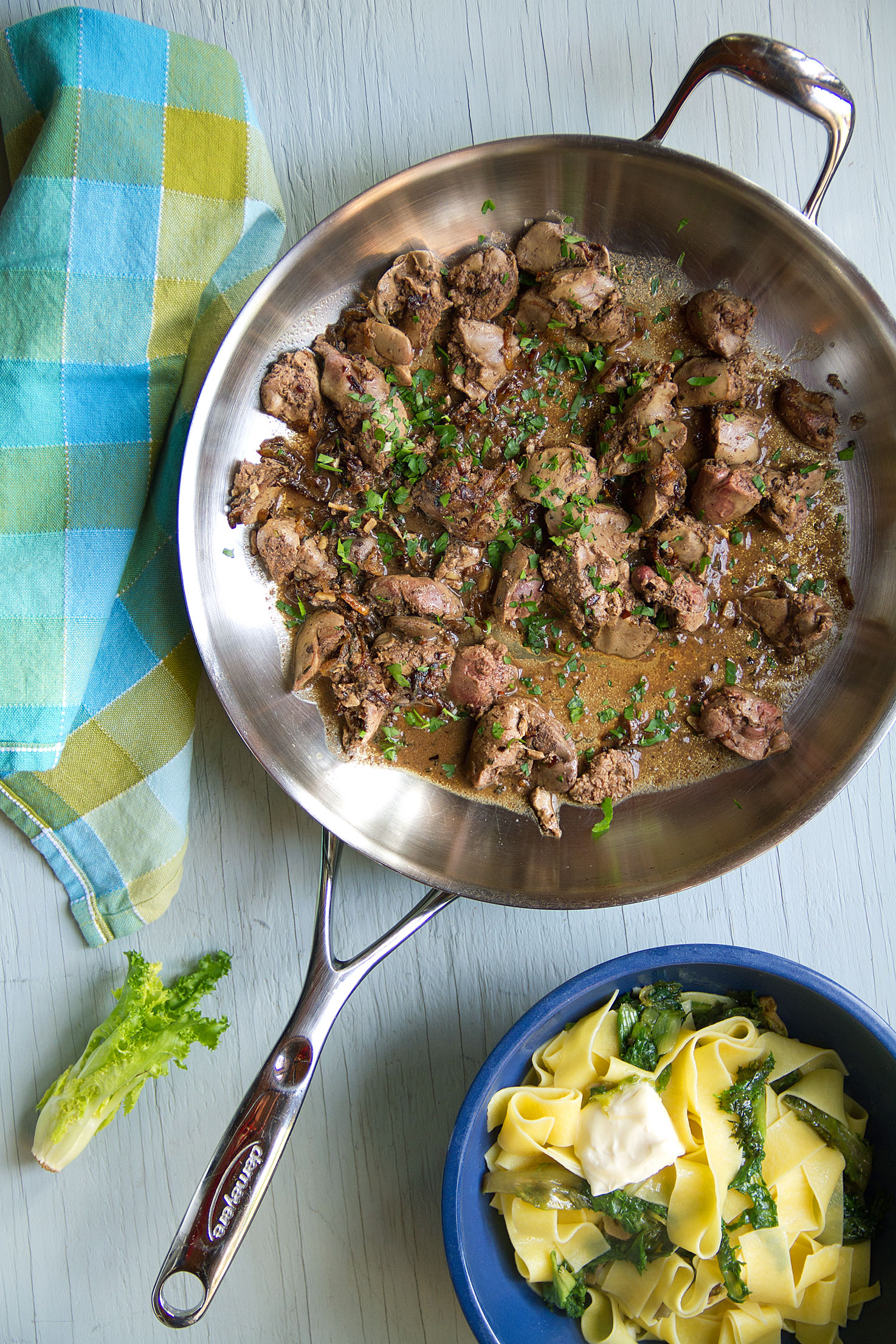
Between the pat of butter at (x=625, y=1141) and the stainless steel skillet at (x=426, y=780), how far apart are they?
0.65 meters

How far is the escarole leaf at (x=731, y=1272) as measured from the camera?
276 centimetres

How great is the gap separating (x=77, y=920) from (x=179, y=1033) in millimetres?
585

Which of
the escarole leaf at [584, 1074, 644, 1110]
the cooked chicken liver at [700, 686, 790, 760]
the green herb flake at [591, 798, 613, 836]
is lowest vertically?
the escarole leaf at [584, 1074, 644, 1110]

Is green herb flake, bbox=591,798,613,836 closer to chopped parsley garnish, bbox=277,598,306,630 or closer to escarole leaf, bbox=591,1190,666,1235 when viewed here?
escarole leaf, bbox=591,1190,666,1235

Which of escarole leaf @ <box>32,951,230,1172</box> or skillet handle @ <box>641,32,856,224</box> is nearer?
skillet handle @ <box>641,32,856,224</box>

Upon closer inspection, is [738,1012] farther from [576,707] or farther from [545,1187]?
[576,707]

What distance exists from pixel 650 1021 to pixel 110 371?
2822mm

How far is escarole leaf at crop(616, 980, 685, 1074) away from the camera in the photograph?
9.46ft

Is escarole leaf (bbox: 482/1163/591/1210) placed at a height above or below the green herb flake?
below

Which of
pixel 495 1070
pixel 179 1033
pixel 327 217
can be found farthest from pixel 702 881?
pixel 327 217

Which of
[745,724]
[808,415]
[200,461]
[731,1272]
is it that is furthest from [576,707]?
[731,1272]

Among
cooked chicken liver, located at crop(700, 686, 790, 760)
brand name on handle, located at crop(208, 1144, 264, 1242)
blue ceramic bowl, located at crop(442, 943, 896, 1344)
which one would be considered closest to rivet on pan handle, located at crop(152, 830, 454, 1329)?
brand name on handle, located at crop(208, 1144, 264, 1242)

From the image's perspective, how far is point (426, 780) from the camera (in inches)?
122

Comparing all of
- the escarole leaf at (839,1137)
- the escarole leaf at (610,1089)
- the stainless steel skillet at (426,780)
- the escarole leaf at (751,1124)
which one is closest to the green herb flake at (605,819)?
the stainless steel skillet at (426,780)
